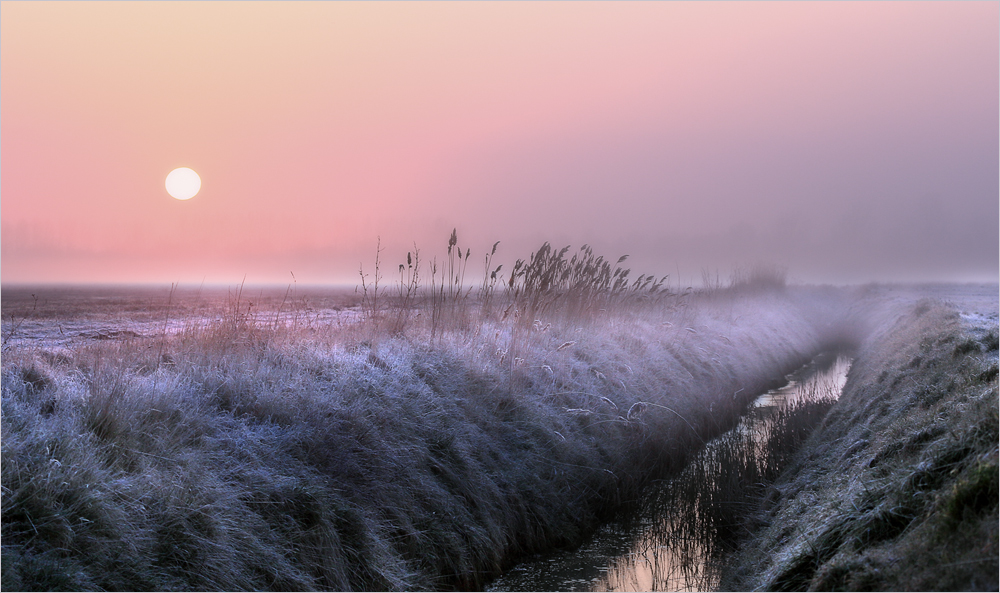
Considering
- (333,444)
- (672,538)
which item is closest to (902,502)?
(672,538)

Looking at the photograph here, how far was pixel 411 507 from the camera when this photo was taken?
432cm

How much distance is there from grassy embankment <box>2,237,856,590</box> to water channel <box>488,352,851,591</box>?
236 millimetres

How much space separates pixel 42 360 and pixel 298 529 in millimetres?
2509

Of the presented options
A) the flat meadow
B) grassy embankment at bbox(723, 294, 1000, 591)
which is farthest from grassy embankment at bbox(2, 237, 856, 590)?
grassy embankment at bbox(723, 294, 1000, 591)

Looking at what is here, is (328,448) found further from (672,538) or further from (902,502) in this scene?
(902,502)

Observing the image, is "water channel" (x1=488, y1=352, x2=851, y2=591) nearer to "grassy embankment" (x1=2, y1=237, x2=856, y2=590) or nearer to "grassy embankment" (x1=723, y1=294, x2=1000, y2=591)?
"grassy embankment" (x1=2, y1=237, x2=856, y2=590)

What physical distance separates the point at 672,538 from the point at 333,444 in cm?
313

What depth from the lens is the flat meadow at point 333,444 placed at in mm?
3002

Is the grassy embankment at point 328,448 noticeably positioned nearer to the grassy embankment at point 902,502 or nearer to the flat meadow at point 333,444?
the flat meadow at point 333,444

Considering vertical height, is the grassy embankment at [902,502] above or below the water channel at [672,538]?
above

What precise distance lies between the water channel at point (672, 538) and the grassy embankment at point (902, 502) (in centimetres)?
37

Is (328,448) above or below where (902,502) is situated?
below

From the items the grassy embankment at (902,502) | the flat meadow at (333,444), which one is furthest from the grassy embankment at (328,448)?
the grassy embankment at (902,502)

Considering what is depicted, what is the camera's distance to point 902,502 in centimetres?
302
